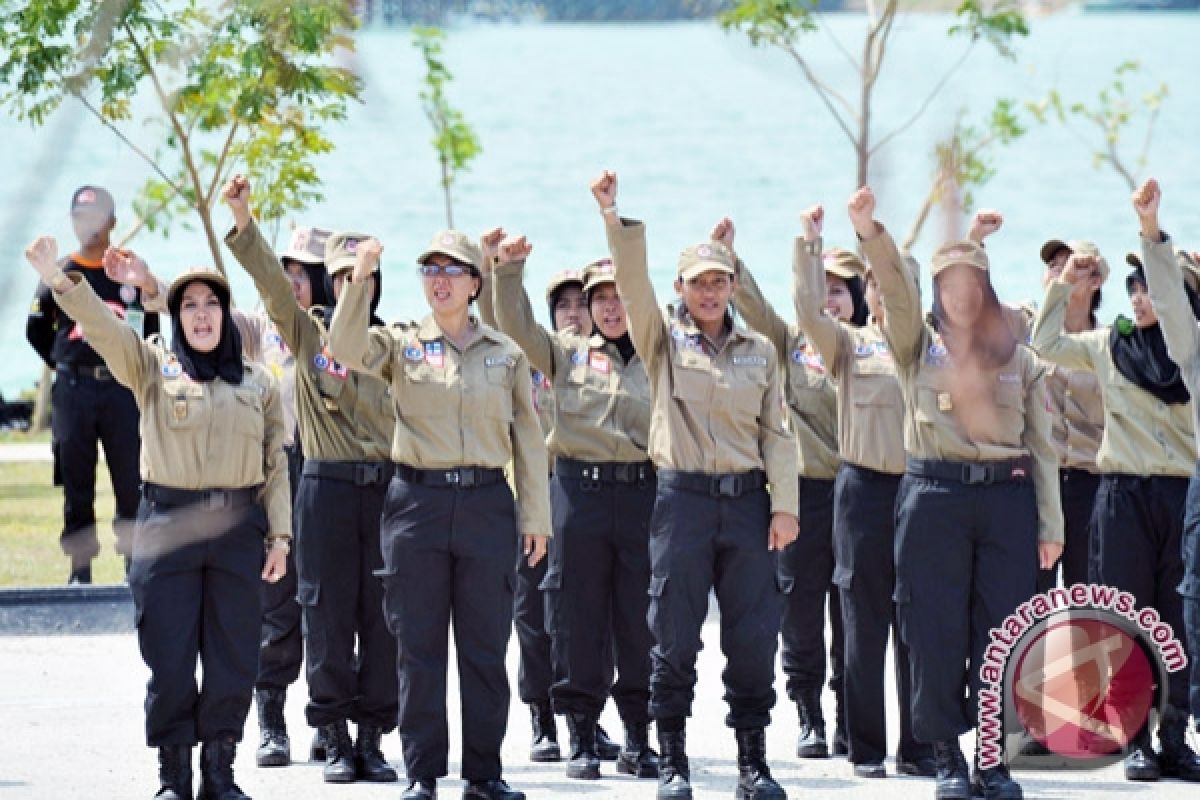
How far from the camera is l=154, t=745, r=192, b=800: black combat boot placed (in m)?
5.86

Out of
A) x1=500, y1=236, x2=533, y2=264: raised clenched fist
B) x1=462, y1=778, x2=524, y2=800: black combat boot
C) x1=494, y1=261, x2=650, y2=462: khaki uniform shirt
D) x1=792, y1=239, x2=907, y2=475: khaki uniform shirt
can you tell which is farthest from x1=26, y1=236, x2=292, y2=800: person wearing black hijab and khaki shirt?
x1=792, y1=239, x2=907, y2=475: khaki uniform shirt

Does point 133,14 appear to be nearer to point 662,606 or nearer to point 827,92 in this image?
Result: point 827,92

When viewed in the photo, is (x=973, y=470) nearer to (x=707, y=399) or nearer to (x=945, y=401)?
(x=945, y=401)

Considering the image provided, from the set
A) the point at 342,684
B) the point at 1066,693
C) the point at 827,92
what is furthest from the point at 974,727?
the point at 827,92

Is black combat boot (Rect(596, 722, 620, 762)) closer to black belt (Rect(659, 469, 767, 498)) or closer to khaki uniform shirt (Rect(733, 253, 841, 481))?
khaki uniform shirt (Rect(733, 253, 841, 481))

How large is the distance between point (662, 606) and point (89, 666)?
342 cm

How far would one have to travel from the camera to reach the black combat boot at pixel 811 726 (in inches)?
284

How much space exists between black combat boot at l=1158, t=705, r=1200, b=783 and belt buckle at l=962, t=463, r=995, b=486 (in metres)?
1.27

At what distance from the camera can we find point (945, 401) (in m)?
6.22

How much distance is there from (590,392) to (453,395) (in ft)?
3.09

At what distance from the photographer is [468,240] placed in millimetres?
6078

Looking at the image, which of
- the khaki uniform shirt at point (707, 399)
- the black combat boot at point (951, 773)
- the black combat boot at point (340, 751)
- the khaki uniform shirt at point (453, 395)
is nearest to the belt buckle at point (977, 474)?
the khaki uniform shirt at point (707, 399)

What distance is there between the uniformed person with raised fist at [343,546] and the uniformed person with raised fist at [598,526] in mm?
603

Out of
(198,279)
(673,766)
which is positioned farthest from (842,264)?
(198,279)
